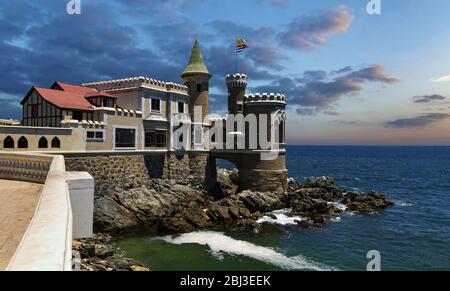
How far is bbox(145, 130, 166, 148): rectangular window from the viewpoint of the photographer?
39291 millimetres

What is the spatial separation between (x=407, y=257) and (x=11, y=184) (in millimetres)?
27986

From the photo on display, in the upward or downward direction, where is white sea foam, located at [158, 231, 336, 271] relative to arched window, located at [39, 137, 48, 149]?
downward

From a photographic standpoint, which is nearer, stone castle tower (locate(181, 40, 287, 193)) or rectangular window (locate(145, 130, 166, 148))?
rectangular window (locate(145, 130, 166, 148))

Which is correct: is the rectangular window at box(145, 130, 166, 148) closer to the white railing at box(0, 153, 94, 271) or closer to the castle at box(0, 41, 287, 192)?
the castle at box(0, 41, 287, 192)

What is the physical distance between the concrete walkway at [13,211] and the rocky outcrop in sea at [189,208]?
1594cm

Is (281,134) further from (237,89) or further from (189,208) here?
(189,208)

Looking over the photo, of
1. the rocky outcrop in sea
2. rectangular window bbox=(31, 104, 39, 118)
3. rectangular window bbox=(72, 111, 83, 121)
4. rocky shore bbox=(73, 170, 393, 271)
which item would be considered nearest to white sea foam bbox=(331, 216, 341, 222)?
rocky shore bbox=(73, 170, 393, 271)

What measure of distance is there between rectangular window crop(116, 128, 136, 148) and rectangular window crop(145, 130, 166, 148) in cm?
197

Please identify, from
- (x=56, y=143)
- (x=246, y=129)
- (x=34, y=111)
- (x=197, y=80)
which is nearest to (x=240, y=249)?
(x=56, y=143)

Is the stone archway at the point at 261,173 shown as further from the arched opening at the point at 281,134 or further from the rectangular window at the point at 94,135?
the rectangular window at the point at 94,135

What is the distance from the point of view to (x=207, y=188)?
45.2 metres

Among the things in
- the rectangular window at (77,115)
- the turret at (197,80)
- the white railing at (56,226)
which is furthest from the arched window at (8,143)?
the turret at (197,80)
